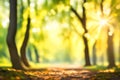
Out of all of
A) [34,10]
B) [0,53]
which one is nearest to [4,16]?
[34,10]

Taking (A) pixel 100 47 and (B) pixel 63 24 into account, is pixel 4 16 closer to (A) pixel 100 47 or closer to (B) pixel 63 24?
(B) pixel 63 24

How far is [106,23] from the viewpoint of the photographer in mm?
28562

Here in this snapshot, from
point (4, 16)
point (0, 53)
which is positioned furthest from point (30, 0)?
point (0, 53)

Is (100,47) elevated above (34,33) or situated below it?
below

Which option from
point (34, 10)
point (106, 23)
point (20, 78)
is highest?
point (34, 10)

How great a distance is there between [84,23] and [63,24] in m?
5.13

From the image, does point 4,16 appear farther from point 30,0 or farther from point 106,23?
point 106,23

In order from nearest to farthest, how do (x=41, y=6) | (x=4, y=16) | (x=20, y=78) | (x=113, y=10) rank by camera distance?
(x=20, y=78), (x=113, y=10), (x=41, y=6), (x=4, y=16)

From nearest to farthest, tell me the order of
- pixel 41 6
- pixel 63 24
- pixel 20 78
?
pixel 20 78
pixel 41 6
pixel 63 24

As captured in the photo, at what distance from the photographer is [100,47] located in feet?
105

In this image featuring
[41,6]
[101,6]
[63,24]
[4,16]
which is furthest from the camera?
[4,16]

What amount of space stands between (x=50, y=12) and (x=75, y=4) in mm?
2890

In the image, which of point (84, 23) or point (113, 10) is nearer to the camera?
point (113, 10)

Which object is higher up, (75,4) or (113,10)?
(75,4)
